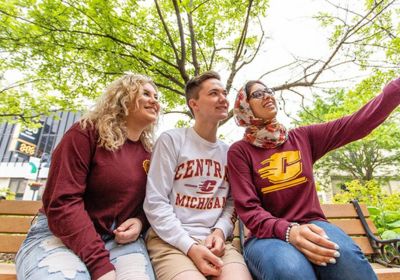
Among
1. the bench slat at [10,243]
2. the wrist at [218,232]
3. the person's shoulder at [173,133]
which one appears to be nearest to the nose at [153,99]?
the person's shoulder at [173,133]

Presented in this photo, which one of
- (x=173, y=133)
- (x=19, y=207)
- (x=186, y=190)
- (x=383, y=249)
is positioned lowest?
(x=383, y=249)

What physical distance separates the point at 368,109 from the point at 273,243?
1.22 metres

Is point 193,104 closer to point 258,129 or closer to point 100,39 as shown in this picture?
point 258,129

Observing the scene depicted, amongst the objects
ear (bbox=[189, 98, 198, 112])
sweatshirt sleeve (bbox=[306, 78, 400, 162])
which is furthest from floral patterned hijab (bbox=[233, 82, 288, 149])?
ear (bbox=[189, 98, 198, 112])

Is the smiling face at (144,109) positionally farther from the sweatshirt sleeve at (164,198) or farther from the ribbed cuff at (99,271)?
the ribbed cuff at (99,271)

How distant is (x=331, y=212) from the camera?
8.83 feet

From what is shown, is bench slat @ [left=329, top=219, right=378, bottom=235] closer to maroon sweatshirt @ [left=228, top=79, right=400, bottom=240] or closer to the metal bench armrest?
the metal bench armrest

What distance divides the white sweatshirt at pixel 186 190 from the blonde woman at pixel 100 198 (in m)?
0.15

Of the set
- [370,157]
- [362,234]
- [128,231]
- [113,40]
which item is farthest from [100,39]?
[370,157]

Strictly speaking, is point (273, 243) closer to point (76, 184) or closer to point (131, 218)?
point (131, 218)

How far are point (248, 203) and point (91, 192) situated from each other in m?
1.08

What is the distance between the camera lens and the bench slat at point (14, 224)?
238cm

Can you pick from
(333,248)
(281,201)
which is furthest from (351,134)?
(333,248)

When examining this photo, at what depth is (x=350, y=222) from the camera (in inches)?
105
